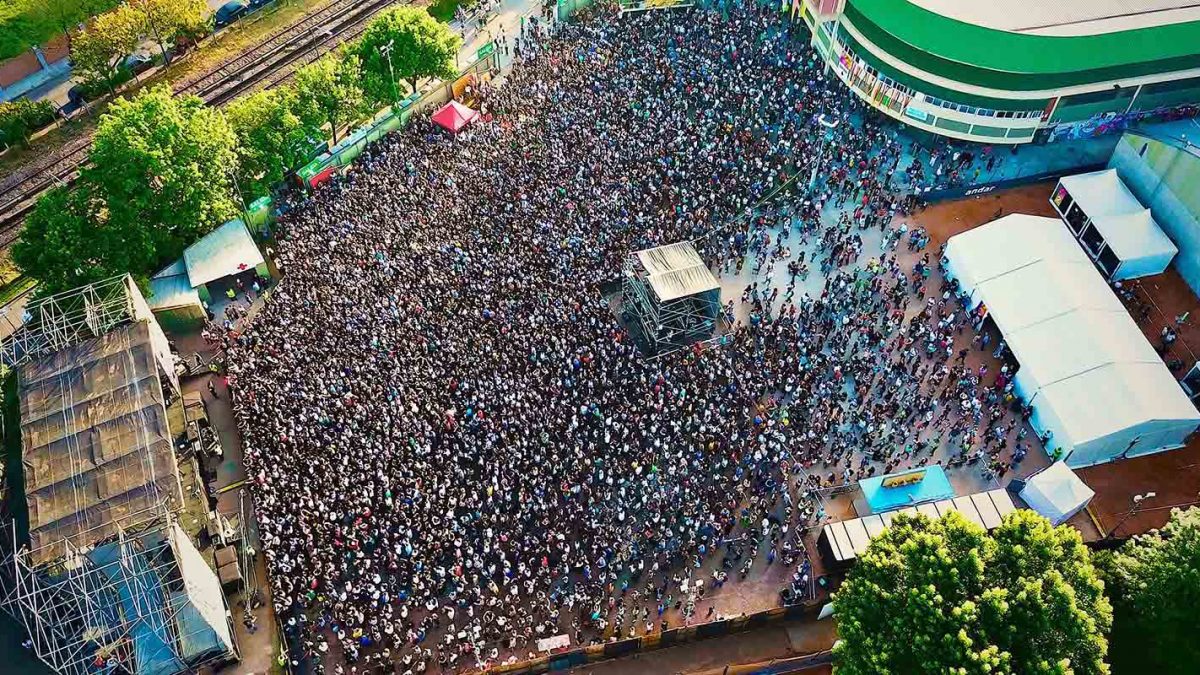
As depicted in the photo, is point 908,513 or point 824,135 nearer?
point 908,513

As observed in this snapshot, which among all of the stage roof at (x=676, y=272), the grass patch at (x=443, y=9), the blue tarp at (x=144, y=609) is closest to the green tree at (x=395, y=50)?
the grass patch at (x=443, y=9)

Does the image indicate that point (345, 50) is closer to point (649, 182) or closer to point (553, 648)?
point (649, 182)

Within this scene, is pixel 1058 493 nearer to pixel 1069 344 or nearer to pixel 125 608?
pixel 1069 344

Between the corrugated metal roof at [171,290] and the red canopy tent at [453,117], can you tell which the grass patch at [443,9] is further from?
the corrugated metal roof at [171,290]

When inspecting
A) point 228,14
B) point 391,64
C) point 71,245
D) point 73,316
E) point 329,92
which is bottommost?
point 73,316

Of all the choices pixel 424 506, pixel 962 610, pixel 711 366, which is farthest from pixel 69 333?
pixel 962 610

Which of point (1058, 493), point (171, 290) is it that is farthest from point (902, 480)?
point (171, 290)

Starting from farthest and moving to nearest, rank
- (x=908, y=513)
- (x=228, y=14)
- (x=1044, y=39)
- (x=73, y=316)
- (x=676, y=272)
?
(x=228, y=14)
(x=1044, y=39)
(x=676, y=272)
(x=73, y=316)
(x=908, y=513)
